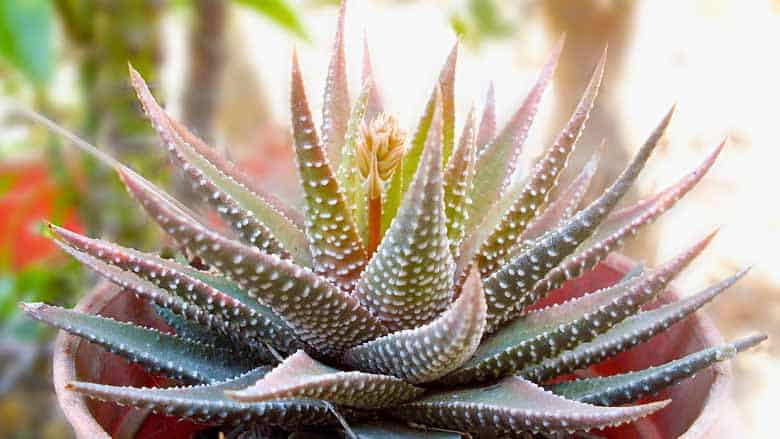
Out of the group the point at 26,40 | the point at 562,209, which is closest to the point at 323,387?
the point at 562,209

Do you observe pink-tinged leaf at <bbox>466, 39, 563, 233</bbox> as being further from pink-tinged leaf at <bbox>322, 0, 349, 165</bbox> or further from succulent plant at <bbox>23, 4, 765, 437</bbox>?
pink-tinged leaf at <bbox>322, 0, 349, 165</bbox>

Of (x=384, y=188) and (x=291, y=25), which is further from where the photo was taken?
(x=291, y=25)

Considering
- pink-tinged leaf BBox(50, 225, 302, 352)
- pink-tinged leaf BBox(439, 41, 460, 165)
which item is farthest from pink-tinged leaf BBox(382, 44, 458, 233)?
pink-tinged leaf BBox(50, 225, 302, 352)

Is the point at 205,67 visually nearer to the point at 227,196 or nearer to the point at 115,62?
the point at 115,62

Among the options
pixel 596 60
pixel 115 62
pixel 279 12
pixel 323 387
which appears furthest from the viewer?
pixel 279 12

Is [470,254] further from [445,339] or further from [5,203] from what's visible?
[5,203]

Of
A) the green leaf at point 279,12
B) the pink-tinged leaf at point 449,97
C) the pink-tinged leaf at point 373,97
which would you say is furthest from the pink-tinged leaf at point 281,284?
the green leaf at point 279,12

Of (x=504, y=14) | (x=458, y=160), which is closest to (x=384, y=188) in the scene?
(x=458, y=160)
